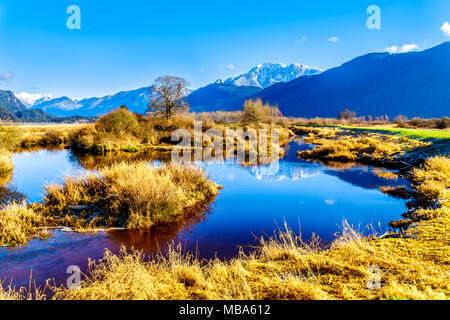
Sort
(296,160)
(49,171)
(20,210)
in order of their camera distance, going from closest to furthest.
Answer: (20,210)
(49,171)
(296,160)

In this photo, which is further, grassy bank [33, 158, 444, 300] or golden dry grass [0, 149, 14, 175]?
golden dry grass [0, 149, 14, 175]

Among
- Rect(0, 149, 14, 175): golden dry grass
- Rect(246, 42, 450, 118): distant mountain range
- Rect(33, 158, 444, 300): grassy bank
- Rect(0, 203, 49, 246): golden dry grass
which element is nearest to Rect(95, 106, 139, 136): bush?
Rect(0, 149, 14, 175): golden dry grass

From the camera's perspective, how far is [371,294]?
11.8 ft

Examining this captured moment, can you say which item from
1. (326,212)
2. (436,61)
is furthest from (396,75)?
(326,212)

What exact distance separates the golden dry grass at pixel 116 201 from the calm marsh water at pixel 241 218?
2.01ft

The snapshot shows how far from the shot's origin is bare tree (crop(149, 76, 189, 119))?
3662 centimetres

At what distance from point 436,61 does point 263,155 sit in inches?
7915

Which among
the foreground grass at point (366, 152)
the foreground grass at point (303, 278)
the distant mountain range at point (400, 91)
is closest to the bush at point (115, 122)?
the foreground grass at point (366, 152)

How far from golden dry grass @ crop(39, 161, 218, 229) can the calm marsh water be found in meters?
0.61

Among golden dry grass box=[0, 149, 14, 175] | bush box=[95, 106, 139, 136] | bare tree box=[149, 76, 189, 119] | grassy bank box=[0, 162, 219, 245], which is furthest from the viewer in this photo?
bare tree box=[149, 76, 189, 119]

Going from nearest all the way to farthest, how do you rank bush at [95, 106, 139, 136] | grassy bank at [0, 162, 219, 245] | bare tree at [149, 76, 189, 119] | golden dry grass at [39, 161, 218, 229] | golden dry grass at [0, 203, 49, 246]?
golden dry grass at [0, 203, 49, 246] → grassy bank at [0, 162, 219, 245] → golden dry grass at [39, 161, 218, 229] → bush at [95, 106, 139, 136] → bare tree at [149, 76, 189, 119]

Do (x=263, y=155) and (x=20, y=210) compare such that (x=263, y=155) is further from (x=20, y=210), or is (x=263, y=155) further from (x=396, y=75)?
(x=396, y=75)

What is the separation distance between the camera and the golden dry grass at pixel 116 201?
7.99m

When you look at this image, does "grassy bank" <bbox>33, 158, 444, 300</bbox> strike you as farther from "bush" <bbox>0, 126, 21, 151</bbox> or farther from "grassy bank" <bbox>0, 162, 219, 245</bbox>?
"bush" <bbox>0, 126, 21, 151</bbox>
